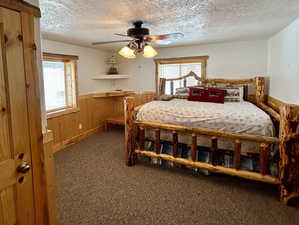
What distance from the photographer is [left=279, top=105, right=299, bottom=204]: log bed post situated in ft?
7.08

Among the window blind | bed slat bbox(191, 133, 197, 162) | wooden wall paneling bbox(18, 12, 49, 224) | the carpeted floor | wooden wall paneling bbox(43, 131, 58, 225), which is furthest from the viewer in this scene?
the window blind

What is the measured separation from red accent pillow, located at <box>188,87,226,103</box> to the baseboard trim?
2.60 m

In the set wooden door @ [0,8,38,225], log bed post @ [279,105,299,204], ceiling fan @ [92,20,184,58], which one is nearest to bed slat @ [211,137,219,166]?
log bed post @ [279,105,299,204]

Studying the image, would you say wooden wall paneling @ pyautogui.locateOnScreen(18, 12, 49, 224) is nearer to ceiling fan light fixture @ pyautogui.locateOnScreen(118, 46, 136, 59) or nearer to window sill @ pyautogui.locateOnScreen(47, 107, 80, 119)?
ceiling fan light fixture @ pyautogui.locateOnScreen(118, 46, 136, 59)

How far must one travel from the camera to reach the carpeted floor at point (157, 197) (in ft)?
6.81

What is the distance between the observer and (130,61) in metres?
5.77

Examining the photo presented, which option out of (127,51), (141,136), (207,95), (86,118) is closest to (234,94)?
(207,95)

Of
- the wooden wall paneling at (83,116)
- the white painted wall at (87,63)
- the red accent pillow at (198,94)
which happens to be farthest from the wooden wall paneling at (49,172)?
the wooden wall paneling at (83,116)

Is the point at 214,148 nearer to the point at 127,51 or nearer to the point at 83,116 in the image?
the point at 127,51

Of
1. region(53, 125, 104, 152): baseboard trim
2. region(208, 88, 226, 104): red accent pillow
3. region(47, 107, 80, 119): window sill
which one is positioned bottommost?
region(53, 125, 104, 152): baseboard trim

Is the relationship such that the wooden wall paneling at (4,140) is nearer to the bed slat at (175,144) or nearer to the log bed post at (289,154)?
the bed slat at (175,144)

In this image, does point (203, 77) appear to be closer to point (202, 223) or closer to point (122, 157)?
point (122, 157)

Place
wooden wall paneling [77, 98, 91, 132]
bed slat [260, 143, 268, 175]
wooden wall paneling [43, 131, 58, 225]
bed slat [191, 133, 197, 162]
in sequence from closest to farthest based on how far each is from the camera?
wooden wall paneling [43, 131, 58, 225] < bed slat [260, 143, 268, 175] < bed slat [191, 133, 197, 162] < wooden wall paneling [77, 98, 91, 132]

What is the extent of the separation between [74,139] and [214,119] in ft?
10.4
